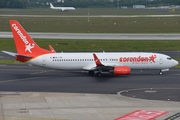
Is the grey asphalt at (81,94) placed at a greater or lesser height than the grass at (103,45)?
greater

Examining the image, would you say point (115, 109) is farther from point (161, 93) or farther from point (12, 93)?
point (12, 93)

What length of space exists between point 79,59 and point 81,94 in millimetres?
12943

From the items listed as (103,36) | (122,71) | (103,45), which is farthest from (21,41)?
(103,36)

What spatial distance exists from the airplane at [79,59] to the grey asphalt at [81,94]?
132cm

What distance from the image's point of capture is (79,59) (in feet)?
195

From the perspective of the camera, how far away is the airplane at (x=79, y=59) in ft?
192

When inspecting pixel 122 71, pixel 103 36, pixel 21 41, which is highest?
pixel 21 41

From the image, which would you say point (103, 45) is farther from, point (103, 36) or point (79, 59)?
point (79, 59)

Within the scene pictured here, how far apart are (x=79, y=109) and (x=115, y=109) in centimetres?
326

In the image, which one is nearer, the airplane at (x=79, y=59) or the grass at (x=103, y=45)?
the airplane at (x=79, y=59)

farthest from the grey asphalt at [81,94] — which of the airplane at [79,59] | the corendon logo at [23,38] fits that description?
the corendon logo at [23,38]

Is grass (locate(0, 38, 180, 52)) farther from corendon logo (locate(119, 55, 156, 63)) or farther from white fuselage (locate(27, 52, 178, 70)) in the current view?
corendon logo (locate(119, 55, 156, 63))

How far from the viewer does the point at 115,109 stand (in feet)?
131

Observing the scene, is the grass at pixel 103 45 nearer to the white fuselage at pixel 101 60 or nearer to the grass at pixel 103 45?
the grass at pixel 103 45
